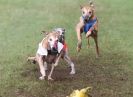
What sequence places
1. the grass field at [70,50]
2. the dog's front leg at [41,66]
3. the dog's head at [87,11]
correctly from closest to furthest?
the grass field at [70,50], the dog's front leg at [41,66], the dog's head at [87,11]

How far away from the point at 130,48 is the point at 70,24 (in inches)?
115

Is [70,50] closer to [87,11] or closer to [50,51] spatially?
[87,11]

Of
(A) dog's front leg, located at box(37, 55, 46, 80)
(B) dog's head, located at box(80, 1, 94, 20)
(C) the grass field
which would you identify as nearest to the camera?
(C) the grass field

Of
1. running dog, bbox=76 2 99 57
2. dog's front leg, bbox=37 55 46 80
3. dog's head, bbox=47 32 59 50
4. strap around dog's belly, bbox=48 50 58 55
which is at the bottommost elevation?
dog's front leg, bbox=37 55 46 80

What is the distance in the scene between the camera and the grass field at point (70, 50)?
9266 millimetres

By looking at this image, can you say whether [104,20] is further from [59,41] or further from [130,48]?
[59,41]

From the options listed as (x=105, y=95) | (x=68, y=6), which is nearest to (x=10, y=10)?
(x=68, y=6)

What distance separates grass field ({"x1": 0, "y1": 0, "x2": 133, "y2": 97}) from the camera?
9266 millimetres

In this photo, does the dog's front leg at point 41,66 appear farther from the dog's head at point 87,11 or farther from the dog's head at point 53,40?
the dog's head at point 87,11

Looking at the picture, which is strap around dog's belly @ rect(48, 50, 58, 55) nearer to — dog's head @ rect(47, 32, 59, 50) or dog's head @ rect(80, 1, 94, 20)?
dog's head @ rect(47, 32, 59, 50)

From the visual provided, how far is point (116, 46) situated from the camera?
41.5ft

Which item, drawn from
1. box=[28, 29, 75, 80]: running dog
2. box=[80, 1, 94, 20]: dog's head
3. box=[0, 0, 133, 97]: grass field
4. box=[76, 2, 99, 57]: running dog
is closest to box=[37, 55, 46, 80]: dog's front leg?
box=[28, 29, 75, 80]: running dog

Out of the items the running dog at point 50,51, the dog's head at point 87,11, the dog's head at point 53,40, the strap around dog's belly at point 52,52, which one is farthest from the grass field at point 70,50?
the dog's head at point 87,11

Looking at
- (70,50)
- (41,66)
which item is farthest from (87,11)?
(70,50)
